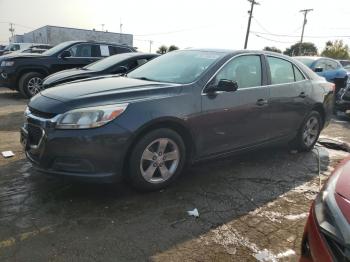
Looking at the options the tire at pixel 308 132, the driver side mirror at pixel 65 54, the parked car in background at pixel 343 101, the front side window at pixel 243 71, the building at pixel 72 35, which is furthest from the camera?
the building at pixel 72 35

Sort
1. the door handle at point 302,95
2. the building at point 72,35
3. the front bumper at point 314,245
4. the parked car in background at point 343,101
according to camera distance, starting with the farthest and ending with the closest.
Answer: the building at point 72,35
the parked car in background at point 343,101
the door handle at point 302,95
the front bumper at point 314,245

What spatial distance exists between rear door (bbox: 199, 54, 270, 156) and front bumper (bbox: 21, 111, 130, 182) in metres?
1.07

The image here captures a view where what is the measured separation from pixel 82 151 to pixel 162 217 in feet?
3.20

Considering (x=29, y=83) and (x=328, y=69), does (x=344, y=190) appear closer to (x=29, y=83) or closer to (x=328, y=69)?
(x=29, y=83)

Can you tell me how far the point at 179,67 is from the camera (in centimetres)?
452

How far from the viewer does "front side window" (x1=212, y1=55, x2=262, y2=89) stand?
4.36 metres

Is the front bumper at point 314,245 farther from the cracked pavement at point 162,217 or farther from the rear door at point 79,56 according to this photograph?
the rear door at point 79,56

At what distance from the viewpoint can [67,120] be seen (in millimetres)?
3340

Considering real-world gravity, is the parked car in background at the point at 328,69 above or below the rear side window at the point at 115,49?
below

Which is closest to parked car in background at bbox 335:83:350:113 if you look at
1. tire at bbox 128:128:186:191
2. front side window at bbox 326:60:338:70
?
front side window at bbox 326:60:338:70

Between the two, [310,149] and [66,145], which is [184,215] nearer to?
[66,145]

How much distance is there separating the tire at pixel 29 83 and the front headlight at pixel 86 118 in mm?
7219

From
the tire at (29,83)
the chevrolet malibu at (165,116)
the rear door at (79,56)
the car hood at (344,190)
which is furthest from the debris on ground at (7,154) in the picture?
the rear door at (79,56)

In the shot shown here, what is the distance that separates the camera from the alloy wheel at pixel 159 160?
372cm
